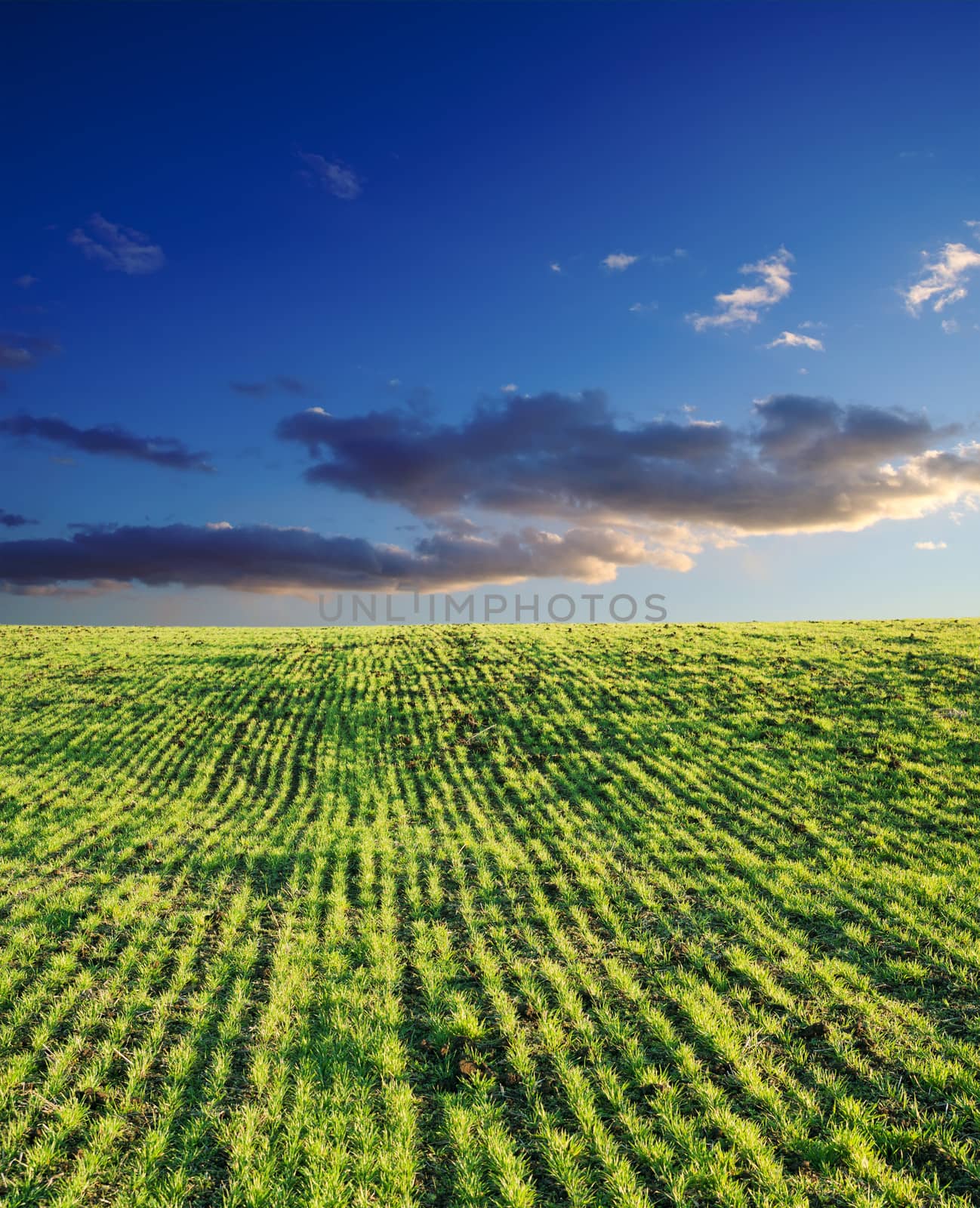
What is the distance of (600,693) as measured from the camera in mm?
31609

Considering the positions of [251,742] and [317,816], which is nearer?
[317,816]

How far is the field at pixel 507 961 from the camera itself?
6.65 m

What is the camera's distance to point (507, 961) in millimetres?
10742

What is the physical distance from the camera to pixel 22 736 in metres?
28.3

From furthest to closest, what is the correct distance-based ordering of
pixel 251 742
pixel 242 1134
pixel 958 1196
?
1. pixel 251 742
2. pixel 242 1134
3. pixel 958 1196

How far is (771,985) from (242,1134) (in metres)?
7.75

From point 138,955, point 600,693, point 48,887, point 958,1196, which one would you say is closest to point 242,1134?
point 138,955

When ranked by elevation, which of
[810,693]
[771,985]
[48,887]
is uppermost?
[810,693]

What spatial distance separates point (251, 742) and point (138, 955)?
→ 17236 mm

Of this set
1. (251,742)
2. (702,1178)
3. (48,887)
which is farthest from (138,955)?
(251,742)

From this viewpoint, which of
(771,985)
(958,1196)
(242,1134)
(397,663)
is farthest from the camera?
(397,663)

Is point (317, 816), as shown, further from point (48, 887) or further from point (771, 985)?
point (771, 985)

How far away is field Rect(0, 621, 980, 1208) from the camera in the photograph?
665 cm

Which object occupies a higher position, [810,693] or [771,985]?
[810,693]
